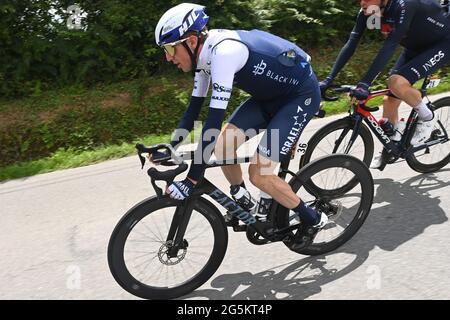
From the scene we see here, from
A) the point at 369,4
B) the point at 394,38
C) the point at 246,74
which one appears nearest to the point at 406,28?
the point at 394,38

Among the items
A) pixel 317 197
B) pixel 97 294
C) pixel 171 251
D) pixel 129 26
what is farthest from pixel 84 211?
pixel 129 26

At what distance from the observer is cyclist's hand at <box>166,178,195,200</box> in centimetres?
335

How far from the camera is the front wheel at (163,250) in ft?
11.4

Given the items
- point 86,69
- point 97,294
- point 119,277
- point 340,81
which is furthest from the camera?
point 340,81

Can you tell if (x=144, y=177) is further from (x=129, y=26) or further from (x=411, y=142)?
(x=129, y=26)

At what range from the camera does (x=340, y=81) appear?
9039 mm

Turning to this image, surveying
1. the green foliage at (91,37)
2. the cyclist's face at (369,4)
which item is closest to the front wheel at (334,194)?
the cyclist's face at (369,4)

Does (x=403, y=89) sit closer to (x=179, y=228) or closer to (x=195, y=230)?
(x=195, y=230)

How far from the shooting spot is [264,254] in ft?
13.8

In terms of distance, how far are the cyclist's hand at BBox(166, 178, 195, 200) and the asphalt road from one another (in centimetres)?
89

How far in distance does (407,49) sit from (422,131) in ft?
2.78

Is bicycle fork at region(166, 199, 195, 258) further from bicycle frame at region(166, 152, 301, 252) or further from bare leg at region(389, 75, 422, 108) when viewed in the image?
bare leg at region(389, 75, 422, 108)

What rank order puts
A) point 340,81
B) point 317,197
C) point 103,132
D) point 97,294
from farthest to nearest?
1. point 340,81
2. point 103,132
3. point 317,197
4. point 97,294

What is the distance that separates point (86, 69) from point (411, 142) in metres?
5.49
